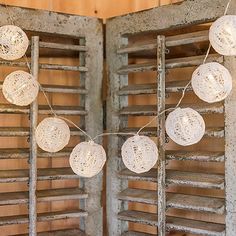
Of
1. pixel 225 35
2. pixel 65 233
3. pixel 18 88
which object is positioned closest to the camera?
pixel 225 35

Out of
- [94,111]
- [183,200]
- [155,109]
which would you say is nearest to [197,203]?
[183,200]

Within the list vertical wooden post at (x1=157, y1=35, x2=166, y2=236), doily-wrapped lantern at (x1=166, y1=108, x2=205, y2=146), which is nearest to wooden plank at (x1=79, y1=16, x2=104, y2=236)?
vertical wooden post at (x1=157, y1=35, x2=166, y2=236)

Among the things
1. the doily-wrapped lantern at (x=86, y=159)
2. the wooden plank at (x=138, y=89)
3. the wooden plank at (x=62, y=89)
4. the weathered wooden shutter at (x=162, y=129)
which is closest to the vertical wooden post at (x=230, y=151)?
the weathered wooden shutter at (x=162, y=129)

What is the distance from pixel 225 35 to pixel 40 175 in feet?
1.99

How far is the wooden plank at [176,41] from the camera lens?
113 centimetres

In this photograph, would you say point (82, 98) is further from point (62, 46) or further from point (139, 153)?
point (139, 153)

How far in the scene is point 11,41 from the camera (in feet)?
3.47

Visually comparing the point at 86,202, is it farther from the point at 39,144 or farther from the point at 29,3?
the point at 29,3

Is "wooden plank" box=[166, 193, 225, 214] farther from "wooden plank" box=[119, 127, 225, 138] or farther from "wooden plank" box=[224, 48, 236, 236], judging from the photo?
"wooden plank" box=[119, 127, 225, 138]

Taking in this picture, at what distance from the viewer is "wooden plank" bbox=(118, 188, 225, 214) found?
3.61 feet

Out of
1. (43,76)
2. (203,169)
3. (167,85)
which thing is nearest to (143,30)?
(167,85)

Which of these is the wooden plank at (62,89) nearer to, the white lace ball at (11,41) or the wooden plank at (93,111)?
the wooden plank at (93,111)

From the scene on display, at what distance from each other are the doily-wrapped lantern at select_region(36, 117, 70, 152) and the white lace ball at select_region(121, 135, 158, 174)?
6.5 inches

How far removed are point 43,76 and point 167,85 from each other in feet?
1.38
